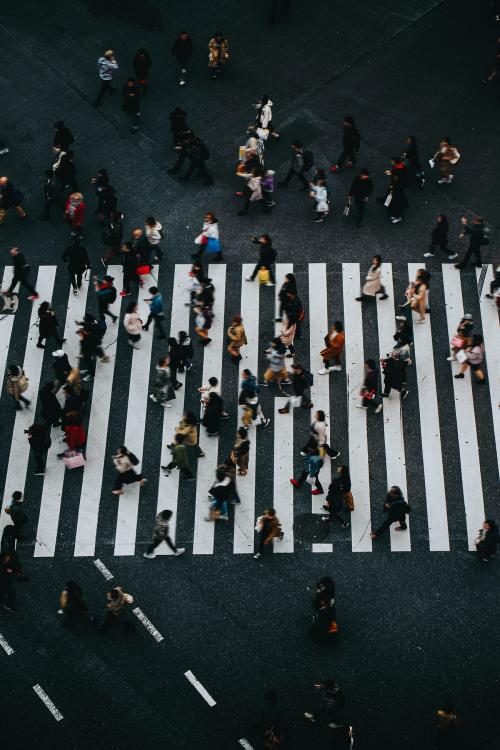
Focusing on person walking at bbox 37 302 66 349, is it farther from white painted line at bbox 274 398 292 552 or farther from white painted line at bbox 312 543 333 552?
white painted line at bbox 312 543 333 552

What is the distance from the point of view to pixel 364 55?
30.9m

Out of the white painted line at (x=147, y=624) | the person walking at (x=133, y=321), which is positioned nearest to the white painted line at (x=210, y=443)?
the person walking at (x=133, y=321)

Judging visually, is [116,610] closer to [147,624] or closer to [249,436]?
[147,624]

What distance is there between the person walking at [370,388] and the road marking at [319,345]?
0.85m

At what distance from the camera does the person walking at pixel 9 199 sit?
26.3 m

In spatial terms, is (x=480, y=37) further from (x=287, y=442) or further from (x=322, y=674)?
(x=322, y=674)

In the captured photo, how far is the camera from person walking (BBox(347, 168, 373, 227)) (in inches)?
1012

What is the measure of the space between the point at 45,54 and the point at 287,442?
1572cm

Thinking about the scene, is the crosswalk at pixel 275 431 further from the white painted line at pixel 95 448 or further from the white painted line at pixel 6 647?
the white painted line at pixel 6 647

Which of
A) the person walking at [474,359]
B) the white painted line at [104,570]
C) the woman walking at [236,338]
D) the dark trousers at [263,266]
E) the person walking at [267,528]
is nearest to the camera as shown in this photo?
the person walking at [267,528]

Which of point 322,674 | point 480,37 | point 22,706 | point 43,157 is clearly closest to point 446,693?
point 322,674

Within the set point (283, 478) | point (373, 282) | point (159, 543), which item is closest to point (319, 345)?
point (373, 282)

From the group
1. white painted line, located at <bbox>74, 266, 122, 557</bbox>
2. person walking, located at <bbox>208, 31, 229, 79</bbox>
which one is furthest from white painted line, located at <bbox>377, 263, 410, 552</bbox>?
person walking, located at <bbox>208, 31, 229, 79</bbox>

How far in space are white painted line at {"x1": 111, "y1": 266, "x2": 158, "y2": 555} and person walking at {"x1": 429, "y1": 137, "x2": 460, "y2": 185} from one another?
7.77 m
